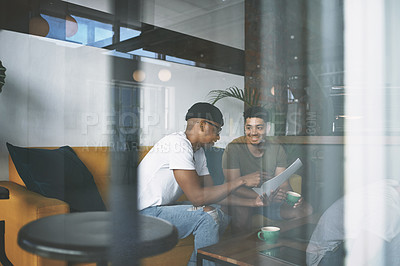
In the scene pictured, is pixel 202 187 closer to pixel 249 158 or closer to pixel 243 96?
pixel 249 158

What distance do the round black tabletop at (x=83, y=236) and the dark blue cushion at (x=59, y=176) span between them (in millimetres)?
42

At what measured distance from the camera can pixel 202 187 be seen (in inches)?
39.9

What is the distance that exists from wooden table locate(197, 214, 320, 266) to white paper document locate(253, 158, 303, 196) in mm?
111

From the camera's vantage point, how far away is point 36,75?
0.93 m

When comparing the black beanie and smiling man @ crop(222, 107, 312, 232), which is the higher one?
the black beanie

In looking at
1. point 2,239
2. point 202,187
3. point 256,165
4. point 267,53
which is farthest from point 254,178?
point 2,239

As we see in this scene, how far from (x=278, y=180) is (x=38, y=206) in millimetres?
667

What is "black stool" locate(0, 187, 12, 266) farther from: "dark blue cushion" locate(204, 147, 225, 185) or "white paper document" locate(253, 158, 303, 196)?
"white paper document" locate(253, 158, 303, 196)

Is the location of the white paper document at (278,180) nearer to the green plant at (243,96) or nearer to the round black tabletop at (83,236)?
the green plant at (243,96)

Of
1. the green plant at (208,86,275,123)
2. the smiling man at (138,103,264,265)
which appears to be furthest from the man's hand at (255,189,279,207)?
the green plant at (208,86,275,123)

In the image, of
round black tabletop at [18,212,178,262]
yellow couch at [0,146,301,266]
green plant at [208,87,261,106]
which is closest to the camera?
round black tabletop at [18,212,178,262]

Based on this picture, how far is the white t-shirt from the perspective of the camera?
971 millimetres

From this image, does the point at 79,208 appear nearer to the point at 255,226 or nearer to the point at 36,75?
the point at 36,75

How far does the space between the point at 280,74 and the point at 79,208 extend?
2.24 feet
